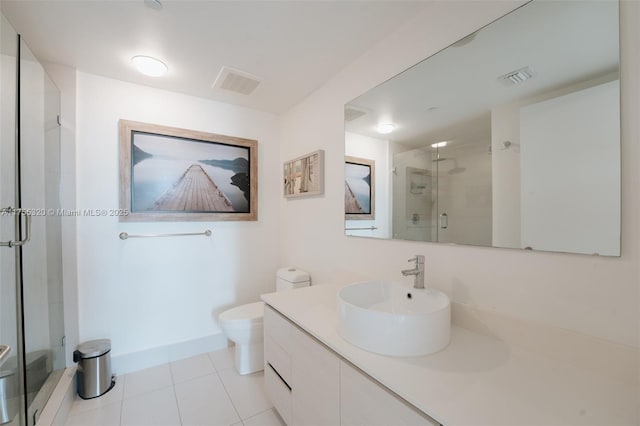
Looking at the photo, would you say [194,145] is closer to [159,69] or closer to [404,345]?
[159,69]

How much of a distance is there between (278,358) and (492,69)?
1.75 m

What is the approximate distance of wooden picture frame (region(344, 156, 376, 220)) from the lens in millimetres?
1716

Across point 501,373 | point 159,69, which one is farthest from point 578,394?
point 159,69

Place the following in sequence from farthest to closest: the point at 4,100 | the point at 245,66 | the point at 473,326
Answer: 1. the point at 245,66
2. the point at 4,100
3. the point at 473,326

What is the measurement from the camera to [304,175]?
225 centimetres

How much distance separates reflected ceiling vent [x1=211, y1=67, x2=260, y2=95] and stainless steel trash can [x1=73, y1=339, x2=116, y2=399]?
2104 millimetres

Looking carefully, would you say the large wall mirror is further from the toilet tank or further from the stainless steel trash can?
the stainless steel trash can

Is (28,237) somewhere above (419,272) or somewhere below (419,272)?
above

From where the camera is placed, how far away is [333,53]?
169 centimetres

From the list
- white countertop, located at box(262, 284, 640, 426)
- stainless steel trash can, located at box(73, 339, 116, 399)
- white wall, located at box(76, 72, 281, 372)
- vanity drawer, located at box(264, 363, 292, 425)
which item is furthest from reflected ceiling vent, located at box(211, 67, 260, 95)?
stainless steel trash can, located at box(73, 339, 116, 399)

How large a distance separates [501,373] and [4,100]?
244 cm

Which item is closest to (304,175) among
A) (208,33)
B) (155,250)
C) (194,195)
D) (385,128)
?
(385,128)

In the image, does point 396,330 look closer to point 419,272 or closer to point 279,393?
point 419,272

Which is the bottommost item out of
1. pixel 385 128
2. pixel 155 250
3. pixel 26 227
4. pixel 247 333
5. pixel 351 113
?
pixel 247 333
